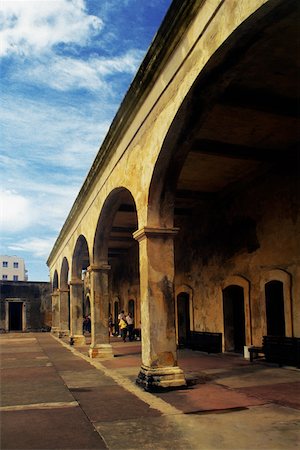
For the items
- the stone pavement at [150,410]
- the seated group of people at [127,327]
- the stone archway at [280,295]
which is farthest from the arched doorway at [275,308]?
the seated group of people at [127,327]

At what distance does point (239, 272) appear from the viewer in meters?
12.4

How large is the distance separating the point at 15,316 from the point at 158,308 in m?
29.0

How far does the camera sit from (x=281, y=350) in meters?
10.1

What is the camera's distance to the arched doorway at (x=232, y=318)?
13039 mm

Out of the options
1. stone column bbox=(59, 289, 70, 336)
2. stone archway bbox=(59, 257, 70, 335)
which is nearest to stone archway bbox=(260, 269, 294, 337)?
stone archway bbox=(59, 257, 70, 335)

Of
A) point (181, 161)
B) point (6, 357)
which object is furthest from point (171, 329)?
point (6, 357)

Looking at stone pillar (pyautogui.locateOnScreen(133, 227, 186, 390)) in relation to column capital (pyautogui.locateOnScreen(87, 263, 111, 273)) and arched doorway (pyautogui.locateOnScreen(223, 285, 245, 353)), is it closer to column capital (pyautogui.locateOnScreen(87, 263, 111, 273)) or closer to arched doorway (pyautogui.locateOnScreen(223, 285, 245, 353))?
column capital (pyautogui.locateOnScreen(87, 263, 111, 273))

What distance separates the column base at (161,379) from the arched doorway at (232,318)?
5.49 meters

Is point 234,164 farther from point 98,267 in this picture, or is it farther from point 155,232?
point 98,267

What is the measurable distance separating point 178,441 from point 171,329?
3.29 m

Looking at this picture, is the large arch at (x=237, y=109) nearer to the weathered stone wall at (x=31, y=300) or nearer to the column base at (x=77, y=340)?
the column base at (x=77, y=340)

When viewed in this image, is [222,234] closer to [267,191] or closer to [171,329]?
[267,191]

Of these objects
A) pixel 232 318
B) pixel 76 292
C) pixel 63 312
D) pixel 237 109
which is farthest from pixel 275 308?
pixel 63 312

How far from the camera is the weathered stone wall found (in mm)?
32688
